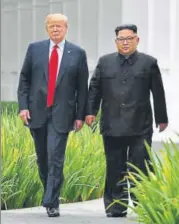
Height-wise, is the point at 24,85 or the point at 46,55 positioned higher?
the point at 46,55

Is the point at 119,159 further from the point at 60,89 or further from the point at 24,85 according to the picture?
the point at 24,85

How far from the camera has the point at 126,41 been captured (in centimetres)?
1014

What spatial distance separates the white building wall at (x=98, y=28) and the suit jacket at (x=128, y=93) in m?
13.3

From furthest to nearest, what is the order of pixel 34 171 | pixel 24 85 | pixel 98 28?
pixel 98 28
pixel 34 171
pixel 24 85

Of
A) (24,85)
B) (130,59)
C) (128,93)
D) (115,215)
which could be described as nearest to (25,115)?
(24,85)

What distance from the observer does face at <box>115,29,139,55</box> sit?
10.1 metres

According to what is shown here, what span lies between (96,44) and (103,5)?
1046mm

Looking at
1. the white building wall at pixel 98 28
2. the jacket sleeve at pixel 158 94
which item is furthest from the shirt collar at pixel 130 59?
the white building wall at pixel 98 28

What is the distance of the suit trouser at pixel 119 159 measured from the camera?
33.7 feet

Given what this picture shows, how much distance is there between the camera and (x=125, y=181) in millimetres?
10516

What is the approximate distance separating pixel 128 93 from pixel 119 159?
0.61 m

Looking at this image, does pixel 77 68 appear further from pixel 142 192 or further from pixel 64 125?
pixel 142 192

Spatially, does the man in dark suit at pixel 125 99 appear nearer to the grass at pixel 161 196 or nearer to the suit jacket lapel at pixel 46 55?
the suit jacket lapel at pixel 46 55

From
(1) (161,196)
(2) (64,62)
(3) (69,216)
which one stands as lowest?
(3) (69,216)
